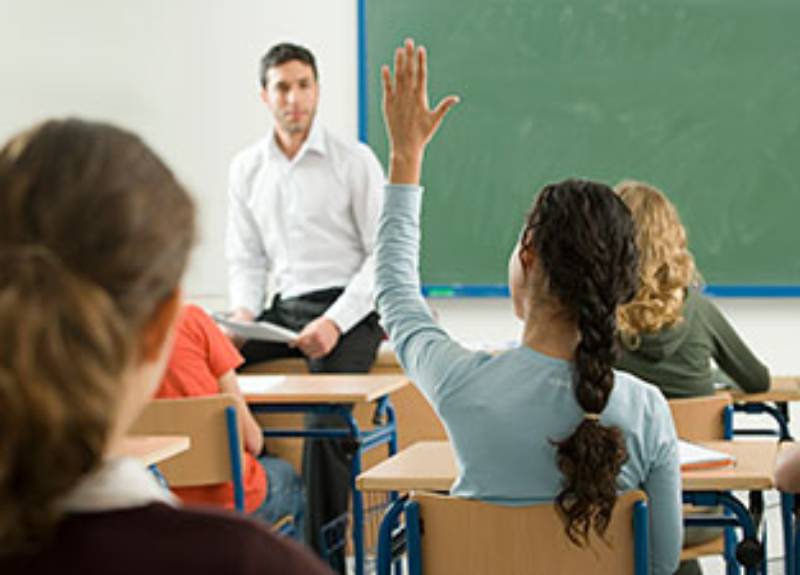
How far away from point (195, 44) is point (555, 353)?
4.53 m

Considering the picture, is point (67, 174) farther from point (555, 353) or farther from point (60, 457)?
point (555, 353)

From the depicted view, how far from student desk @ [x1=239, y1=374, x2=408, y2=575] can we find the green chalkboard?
2.21 metres

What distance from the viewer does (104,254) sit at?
2.57 ft

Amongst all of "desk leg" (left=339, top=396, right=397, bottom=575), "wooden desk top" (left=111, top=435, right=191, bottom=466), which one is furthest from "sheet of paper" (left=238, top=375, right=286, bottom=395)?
"wooden desk top" (left=111, top=435, right=191, bottom=466)

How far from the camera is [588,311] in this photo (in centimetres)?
204

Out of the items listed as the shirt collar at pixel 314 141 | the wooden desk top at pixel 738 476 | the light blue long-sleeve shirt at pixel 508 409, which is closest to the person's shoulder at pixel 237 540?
the light blue long-sleeve shirt at pixel 508 409

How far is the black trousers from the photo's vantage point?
14.4 feet

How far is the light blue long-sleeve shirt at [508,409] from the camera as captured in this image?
2084mm

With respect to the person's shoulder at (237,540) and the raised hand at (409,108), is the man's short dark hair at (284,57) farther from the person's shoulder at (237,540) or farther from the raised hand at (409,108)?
the person's shoulder at (237,540)

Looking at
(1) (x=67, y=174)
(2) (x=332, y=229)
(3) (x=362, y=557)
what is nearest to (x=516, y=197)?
(2) (x=332, y=229)

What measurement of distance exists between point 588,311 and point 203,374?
5.09 ft

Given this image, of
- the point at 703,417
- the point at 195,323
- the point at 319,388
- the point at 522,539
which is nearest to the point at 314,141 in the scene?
the point at 319,388

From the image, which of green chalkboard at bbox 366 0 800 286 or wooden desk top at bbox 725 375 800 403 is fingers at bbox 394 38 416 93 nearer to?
wooden desk top at bbox 725 375 800 403

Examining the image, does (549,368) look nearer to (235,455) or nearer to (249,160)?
(235,455)
